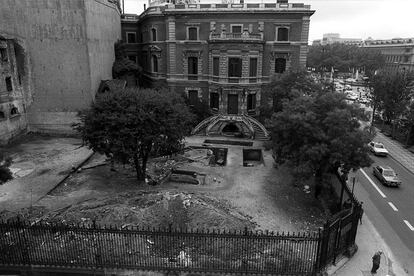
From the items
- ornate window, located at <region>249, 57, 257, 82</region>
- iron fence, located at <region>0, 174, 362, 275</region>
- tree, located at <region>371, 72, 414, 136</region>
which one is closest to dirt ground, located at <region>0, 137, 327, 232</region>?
iron fence, located at <region>0, 174, 362, 275</region>

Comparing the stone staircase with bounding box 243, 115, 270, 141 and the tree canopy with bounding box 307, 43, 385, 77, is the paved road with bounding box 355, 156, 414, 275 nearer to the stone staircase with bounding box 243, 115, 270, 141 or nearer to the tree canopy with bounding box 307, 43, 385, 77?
the stone staircase with bounding box 243, 115, 270, 141

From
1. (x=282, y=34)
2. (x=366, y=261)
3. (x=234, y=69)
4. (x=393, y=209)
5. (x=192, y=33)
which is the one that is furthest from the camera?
(x=192, y=33)

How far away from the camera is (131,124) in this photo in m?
22.3

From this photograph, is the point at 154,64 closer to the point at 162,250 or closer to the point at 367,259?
the point at 162,250

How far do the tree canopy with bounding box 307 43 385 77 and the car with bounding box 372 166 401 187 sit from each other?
70359 millimetres

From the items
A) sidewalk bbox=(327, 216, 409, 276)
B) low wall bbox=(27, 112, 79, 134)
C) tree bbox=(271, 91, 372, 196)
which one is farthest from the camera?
low wall bbox=(27, 112, 79, 134)

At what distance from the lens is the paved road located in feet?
59.8

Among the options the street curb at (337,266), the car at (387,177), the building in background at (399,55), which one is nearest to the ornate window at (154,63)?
the car at (387,177)

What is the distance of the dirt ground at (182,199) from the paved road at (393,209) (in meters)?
3.65

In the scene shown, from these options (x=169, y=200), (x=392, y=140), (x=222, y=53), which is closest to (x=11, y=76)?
(x=222, y=53)

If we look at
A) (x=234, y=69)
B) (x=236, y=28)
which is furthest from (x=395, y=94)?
(x=236, y=28)

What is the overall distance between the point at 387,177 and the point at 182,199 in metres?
16.9

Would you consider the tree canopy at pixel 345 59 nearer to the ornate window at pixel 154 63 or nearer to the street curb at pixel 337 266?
the ornate window at pixel 154 63

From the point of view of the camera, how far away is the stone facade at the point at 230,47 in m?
37.6
